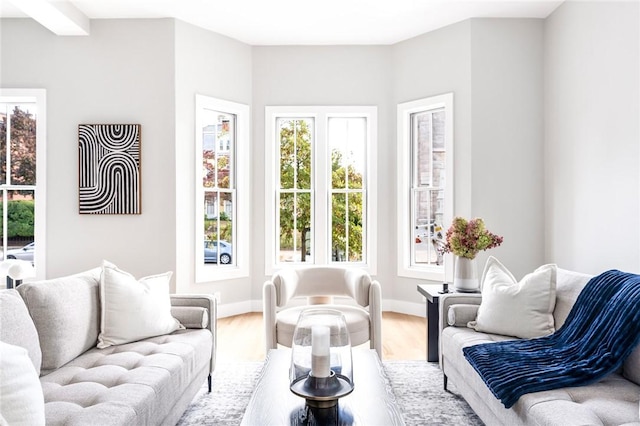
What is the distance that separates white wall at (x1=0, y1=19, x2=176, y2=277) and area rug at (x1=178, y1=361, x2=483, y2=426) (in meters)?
1.73

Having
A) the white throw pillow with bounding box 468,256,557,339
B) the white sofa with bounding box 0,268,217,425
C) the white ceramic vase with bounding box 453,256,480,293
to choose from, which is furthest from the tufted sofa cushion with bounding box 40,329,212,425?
the white ceramic vase with bounding box 453,256,480,293

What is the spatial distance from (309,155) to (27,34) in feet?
10.1

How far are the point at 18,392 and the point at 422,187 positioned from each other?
4.25 metres

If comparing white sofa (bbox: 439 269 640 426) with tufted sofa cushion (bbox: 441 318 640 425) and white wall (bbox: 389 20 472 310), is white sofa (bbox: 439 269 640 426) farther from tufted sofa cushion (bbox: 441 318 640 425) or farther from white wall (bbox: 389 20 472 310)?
white wall (bbox: 389 20 472 310)

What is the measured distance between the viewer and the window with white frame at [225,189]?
16.2ft

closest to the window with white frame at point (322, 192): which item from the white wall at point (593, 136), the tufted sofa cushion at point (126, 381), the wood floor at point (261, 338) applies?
the wood floor at point (261, 338)

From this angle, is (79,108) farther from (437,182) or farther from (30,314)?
(437,182)

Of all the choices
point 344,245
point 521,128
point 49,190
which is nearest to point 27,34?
point 49,190

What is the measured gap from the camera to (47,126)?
4.47 metres

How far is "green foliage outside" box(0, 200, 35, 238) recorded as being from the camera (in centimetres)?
453

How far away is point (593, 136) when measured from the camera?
354 cm

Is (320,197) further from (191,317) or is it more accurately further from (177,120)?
(191,317)

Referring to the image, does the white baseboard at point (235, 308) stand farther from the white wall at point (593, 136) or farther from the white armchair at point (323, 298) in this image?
the white wall at point (593, 136)

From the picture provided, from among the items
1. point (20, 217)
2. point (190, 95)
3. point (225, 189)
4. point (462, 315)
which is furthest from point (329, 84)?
point (20, 217)
